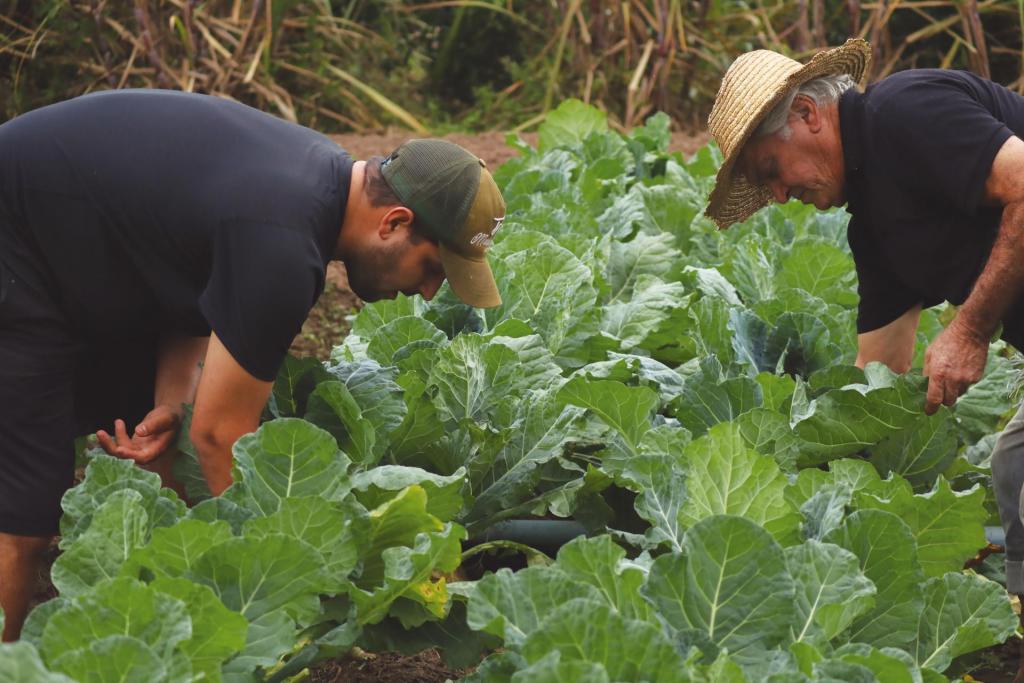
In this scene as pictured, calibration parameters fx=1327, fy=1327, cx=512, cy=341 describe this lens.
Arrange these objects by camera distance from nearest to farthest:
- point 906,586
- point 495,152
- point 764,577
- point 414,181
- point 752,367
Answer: point 764,577
point 906,586
point 414,181
point 752,367
point 495,152

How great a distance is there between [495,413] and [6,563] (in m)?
1.25

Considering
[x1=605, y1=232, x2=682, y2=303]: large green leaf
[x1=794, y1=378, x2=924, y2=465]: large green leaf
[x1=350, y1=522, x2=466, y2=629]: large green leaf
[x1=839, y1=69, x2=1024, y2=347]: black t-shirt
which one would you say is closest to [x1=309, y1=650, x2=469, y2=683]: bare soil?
[x1=350, y1=522, x2=466, y2=629]: large green leaf

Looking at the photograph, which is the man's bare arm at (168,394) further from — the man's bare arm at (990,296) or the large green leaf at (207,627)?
the man's bare arm at (990,296)

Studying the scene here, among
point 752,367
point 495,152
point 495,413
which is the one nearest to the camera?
point 495,413

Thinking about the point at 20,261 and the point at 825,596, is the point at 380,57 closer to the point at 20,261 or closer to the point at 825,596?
the point at 20,261

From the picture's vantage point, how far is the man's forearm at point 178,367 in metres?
3.34

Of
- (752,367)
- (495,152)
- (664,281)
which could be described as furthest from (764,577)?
(495,152)

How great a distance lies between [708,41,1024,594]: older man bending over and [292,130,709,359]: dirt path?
2.90m

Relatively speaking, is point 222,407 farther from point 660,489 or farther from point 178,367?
point 660,489

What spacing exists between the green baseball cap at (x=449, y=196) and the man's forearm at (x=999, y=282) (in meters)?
1.13

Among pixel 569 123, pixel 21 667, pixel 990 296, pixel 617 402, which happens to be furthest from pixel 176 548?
pixel 569 123

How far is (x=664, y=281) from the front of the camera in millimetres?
4992

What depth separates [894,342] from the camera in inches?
150

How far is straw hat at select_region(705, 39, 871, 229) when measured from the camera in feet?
10.8
